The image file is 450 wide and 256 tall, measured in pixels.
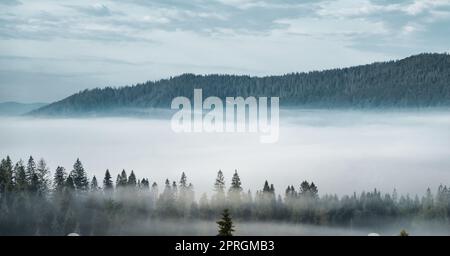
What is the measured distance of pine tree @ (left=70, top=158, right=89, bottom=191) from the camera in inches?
1363

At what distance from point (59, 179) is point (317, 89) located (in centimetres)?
1253

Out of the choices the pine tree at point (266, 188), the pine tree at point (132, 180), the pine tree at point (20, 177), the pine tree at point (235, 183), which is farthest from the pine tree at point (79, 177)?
the pine tree at point (266, 188)

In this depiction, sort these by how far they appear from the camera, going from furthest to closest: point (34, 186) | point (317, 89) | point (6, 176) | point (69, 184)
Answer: point (317, 89)
point (69, 184)
point (34, 186)
point (6, 176)

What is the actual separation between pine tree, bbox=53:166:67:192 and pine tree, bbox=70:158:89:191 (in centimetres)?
45

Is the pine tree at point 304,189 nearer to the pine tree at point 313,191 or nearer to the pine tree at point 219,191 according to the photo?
the pine tree at point 313,191

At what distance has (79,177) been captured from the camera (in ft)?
117

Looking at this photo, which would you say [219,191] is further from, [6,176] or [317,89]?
[6,176]

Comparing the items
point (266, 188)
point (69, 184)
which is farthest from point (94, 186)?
point (266, 188)

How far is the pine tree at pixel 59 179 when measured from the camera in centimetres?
3397

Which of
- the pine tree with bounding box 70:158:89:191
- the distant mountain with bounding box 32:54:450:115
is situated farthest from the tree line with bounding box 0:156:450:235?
the distant mountain with bounding box 32:54:450:115

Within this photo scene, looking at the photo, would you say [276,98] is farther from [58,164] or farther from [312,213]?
[58,164]
